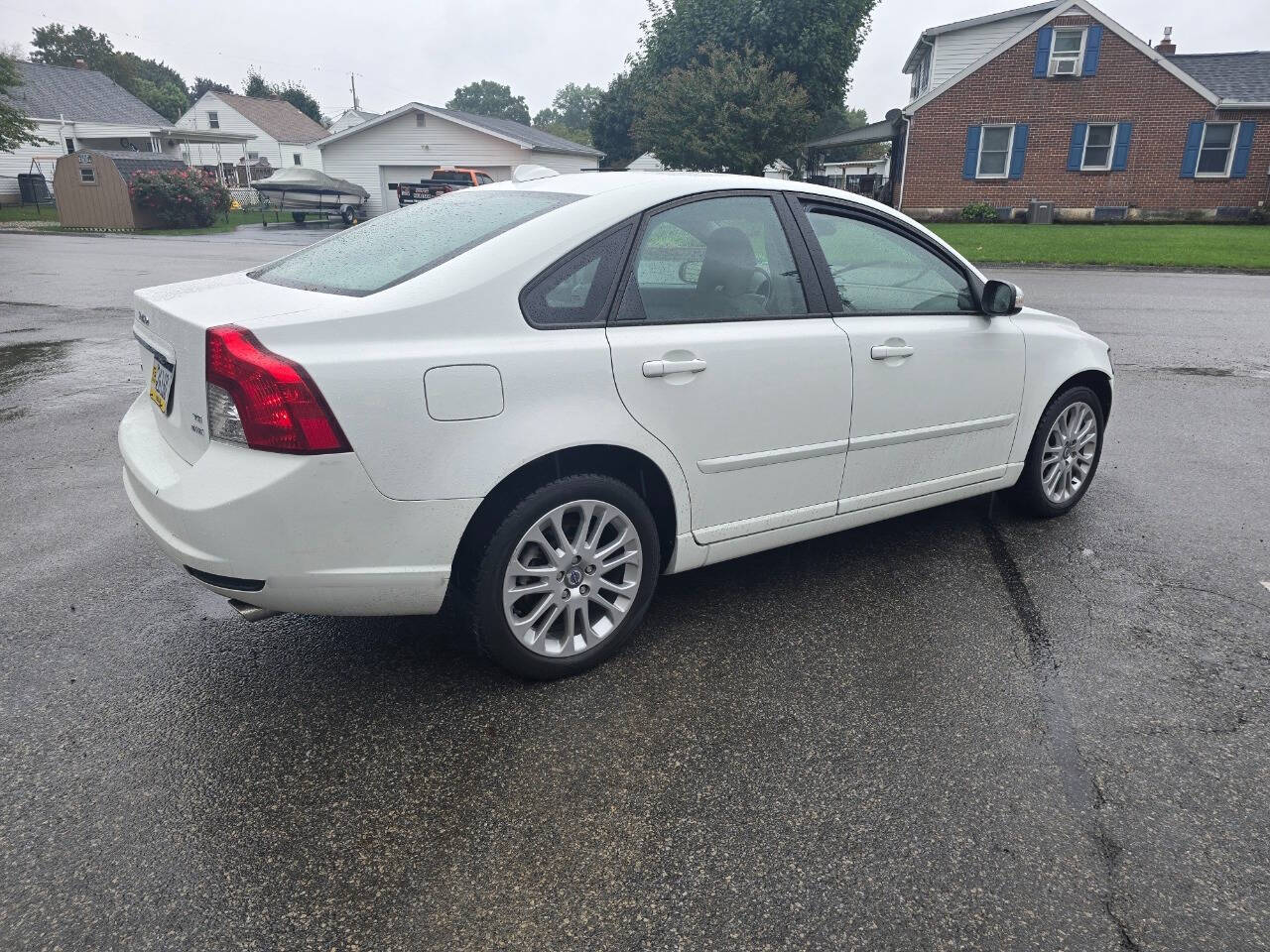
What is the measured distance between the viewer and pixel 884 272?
155 inches

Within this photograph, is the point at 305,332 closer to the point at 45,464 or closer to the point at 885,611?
the point at 885,611

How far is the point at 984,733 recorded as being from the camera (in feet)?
9.40

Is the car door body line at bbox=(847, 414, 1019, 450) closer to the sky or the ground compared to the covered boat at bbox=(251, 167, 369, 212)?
closer to the ground

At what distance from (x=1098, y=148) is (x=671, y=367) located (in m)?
31.9

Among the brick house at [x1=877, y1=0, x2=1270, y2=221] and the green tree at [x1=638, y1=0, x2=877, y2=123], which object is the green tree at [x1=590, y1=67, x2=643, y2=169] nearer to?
the green tree at [x1=638, y1=0, x2=877, y2=123]

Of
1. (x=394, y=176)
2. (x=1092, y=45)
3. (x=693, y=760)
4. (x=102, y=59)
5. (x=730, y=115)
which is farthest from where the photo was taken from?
(x=102, y=59)

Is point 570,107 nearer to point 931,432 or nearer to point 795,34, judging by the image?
point 795,34

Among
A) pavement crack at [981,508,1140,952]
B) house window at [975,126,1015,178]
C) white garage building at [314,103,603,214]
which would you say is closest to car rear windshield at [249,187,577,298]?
pavement crack at [981,508,1140,952]

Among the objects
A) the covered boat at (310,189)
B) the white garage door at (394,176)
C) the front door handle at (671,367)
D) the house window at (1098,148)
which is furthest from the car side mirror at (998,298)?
the white garage door at (394,176)

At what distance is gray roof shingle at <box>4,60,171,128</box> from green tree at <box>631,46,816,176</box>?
37582mm

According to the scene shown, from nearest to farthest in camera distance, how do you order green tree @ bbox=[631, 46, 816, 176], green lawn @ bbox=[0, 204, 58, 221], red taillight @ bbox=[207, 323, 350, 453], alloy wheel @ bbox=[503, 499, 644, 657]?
red taillight @ bbox=[207, 323, 350, 453] < alloy wheel @ bbox=[503, 499, 644, 657] < green tree @ bbox=[631, 46, 816, 176] < green lawn @ bbox=[0, 204, 58, 221]

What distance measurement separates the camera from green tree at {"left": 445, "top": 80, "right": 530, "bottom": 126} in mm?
138750

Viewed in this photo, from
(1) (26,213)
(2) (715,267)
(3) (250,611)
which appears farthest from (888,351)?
(1) (26,213)

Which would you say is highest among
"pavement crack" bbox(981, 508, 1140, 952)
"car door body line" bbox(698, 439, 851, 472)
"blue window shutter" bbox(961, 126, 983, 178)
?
"blue window shutter" bbox(961, 126, 983, 178)
